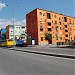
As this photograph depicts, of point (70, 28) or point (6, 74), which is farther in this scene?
point (70, 28)

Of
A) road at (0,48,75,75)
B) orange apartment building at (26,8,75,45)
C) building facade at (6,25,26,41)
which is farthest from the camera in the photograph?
building facade at (6,25,26,41)

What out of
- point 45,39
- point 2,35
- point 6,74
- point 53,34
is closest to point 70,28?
point 53,34

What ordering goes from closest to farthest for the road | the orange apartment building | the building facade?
1. the road
2. the orange apartment building
3. the building facade

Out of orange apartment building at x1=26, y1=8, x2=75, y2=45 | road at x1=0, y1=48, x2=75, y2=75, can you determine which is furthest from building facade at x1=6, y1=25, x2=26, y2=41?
road at x1=0, y1=48, x2=75, y2=75

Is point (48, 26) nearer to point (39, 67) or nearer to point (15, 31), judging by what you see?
point (15, 31)

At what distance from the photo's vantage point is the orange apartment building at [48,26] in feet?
290

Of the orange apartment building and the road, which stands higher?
the orange apartment building

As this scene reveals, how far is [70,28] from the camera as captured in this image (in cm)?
10700

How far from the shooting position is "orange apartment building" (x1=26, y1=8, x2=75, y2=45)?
3482 inches

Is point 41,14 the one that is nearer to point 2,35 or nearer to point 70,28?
point 70,28

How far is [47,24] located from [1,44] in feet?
75.3

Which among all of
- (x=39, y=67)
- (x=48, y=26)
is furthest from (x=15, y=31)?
(x=39, y=67)

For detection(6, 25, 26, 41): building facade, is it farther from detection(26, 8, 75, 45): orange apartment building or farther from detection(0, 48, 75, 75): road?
detection(0, 48, 75, 75): road

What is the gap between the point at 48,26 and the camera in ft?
308
